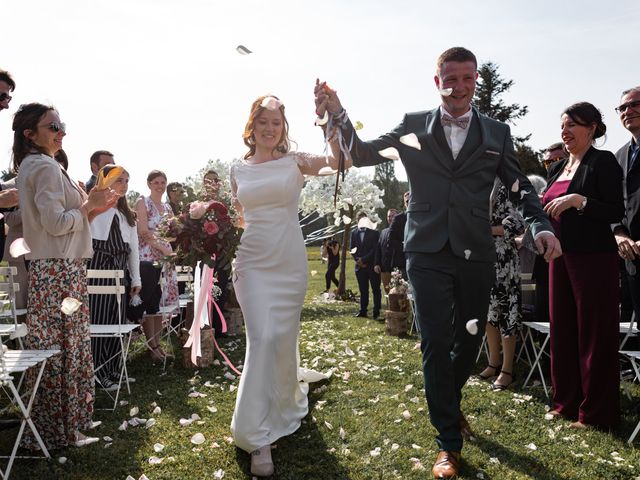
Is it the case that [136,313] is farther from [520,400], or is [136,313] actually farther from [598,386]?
[598,386]

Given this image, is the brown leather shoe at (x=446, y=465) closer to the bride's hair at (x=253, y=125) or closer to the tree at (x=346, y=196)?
the bride's hair at (x=253, y=125)

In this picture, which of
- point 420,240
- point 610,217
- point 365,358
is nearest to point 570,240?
point 610,217

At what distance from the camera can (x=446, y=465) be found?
3.51 m

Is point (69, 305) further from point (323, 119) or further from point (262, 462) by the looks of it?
point (323, 119)

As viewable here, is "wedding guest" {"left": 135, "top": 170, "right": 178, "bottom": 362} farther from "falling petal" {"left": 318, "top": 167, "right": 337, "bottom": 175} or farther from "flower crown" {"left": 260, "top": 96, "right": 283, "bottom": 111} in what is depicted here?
"falling petal" {"left": 318, "top": 167, "right": 337, "bottom": 175}

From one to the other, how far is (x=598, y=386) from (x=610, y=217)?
138 cm

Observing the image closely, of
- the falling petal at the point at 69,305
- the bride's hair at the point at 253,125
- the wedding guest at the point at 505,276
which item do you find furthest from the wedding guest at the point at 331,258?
the falling petal at the point at 69,305

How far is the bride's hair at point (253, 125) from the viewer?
414cm

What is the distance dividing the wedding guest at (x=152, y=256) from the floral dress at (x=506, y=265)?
4097 mm

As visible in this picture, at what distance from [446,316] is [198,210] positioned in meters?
2.26

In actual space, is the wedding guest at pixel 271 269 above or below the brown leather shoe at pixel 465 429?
above

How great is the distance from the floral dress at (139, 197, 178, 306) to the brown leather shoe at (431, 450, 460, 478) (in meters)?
4.73

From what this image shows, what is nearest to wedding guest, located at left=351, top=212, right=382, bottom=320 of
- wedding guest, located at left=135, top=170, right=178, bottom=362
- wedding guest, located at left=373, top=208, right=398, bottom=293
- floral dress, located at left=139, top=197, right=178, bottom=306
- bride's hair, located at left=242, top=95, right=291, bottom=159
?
wedding guest, located at left=373, top=208, right=398, bottom=293

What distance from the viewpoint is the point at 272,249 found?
4102 millimetres
